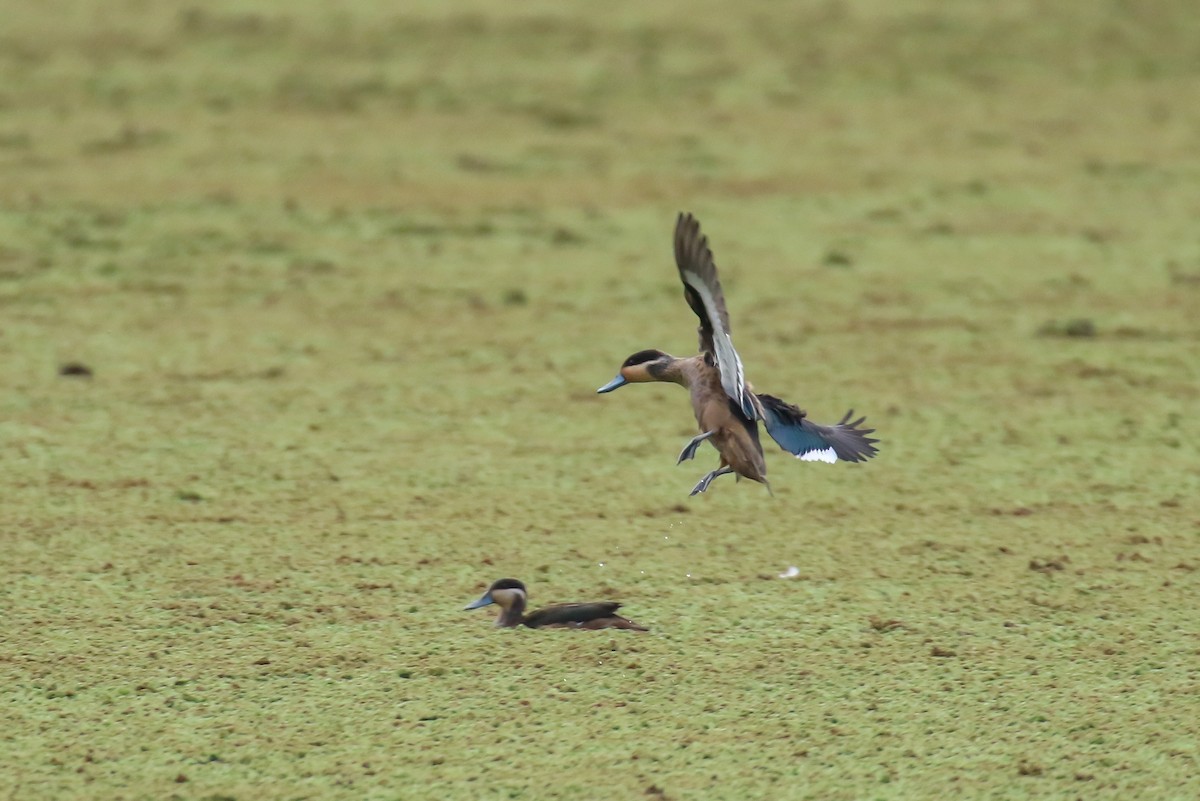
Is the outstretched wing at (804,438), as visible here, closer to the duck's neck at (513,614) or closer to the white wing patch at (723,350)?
the white wing patch at (723,350)

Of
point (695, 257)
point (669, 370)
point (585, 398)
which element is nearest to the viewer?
point (695, 257)

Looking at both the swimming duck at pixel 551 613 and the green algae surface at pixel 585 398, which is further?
the swimming duck at pixel 551 613

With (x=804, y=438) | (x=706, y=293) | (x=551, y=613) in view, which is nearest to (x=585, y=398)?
(x=804, y=438)

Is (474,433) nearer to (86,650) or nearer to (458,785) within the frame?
(86,650)

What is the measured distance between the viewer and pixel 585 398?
549 centimetres

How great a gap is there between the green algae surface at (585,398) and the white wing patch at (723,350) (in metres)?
0.49

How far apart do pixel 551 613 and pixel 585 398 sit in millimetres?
1937

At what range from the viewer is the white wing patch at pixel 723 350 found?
339 centimetres

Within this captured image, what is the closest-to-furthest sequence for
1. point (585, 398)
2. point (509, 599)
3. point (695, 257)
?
point (695, 257) → point (509, 599) → point (585, 398)

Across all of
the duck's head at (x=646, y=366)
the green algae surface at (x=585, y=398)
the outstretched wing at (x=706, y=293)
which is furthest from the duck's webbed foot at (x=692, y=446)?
the green algae surface at (x=585, y=398)

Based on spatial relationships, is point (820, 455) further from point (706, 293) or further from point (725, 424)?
point (706, 293)

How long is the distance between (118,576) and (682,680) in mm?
1300

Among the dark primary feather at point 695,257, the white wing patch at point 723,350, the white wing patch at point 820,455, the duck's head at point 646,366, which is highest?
the dark primary feather at point 695,257

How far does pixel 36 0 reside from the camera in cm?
1017
